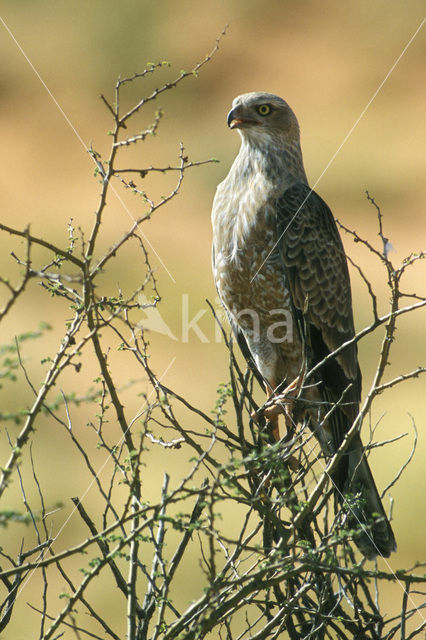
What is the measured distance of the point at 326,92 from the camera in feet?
68.0

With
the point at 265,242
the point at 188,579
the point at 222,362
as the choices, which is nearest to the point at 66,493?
the point at 188,579

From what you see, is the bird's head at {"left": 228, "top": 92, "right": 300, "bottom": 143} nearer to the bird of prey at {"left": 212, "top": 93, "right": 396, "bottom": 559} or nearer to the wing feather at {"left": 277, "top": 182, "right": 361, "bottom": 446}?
the bird of prey at {"left": 212, "top": 93, "right": 396, "bottom": 559}

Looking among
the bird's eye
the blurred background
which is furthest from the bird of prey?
the blurred background

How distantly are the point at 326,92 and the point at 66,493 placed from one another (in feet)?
44.9

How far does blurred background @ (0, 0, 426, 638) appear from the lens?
1279 cm

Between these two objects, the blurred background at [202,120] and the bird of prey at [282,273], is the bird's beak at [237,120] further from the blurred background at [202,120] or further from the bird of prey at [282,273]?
the blurred background at [202,120]

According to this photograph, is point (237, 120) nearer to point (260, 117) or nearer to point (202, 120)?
point (260, 117)

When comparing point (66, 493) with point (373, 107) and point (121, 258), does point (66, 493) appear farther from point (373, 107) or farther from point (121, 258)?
point (373, 107)

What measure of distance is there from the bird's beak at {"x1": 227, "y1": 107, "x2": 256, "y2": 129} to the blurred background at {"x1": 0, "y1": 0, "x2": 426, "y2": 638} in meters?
6.49


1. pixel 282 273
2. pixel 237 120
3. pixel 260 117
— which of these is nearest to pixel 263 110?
pixel 260 117

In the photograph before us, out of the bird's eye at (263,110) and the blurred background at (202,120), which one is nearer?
the bird's eye at (263,110)

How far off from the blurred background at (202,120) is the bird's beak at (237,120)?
6.49m

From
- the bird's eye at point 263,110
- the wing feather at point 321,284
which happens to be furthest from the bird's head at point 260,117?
the wing feather at point 321,284

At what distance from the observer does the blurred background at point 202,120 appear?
12.8 meters
